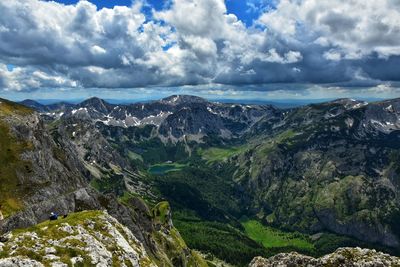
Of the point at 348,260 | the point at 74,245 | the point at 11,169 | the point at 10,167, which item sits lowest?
the point at 11,169

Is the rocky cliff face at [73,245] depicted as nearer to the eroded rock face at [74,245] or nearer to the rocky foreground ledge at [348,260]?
the eroded rock face at [74,245]

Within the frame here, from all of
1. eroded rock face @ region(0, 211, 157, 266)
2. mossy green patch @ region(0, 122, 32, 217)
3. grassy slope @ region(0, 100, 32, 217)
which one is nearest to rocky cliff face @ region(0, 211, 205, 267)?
eroded rock face @ region(0, 211, 157, 266)

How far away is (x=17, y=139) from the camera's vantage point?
7441 inches

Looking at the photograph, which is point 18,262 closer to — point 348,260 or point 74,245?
point 74,245

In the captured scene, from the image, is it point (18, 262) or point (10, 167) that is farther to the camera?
point (10, 167)

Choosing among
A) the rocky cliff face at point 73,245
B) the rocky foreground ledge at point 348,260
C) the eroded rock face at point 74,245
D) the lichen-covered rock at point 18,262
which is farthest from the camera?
the rocky foreground ledge at point 348,260

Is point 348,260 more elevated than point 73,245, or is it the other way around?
point 73,245

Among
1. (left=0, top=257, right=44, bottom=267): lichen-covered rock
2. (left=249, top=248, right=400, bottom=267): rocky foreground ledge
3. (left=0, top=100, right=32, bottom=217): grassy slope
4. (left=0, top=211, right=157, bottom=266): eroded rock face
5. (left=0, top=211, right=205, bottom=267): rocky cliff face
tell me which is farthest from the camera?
(left=0, top=100, right=32, bottom=217): grassy slope

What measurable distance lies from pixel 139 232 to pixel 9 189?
52543mm

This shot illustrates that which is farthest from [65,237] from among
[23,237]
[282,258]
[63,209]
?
[63,209]

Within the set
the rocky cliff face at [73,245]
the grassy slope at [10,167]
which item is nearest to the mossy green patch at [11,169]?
the grassy slope at [10,167]

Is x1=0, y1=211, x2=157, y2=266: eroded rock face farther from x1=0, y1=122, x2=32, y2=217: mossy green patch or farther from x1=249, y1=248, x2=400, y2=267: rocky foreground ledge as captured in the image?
x1=0, y1=122, x2=32, y2=217: mossy green patch

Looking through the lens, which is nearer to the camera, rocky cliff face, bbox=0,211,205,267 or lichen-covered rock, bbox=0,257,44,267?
lichen-covered rock, bbox=0,257,44,267

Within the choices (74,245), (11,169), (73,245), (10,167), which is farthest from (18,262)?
(10,167)
